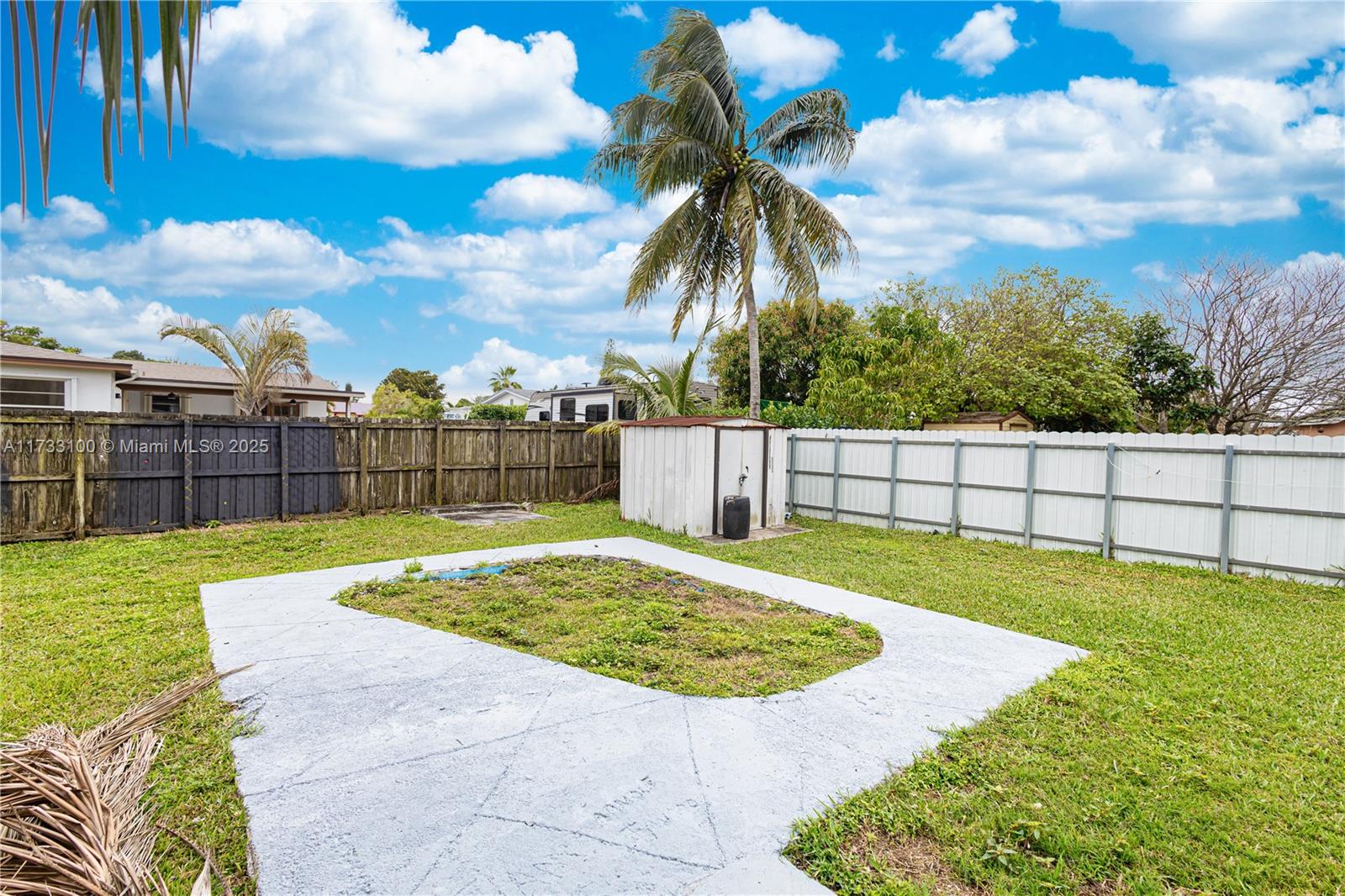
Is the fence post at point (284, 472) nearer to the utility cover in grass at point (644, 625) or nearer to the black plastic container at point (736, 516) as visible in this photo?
the utility cover in grass at point (644, 625)

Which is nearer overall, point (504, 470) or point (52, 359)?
point (504, 470)

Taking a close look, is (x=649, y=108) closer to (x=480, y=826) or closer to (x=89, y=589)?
(x=89, y=589)

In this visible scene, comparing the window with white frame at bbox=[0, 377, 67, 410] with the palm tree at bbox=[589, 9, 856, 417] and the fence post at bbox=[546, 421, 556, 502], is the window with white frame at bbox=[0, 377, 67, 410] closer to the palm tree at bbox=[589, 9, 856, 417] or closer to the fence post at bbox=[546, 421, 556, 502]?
the fence post at bbox=[546, 421, 556, 502]

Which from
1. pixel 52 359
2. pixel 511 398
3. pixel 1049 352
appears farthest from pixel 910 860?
pixel 511 398

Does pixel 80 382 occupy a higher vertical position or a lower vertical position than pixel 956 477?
higher

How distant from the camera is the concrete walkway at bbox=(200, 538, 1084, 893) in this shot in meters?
2.10

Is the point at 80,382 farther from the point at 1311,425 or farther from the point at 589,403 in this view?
the point at 1311,425

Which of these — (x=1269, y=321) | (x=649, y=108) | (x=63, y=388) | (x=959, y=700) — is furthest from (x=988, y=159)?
(x=63, y=388)

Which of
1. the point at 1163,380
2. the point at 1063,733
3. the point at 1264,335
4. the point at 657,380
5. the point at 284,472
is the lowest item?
the point at 1063,733

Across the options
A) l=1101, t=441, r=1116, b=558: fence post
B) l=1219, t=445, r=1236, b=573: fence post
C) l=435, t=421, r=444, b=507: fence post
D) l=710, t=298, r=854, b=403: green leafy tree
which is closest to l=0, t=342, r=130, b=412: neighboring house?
l=435, t=421, r=444, b=507: fence post

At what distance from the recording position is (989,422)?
59.1ft

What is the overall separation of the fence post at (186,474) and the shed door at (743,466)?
7.45 meters

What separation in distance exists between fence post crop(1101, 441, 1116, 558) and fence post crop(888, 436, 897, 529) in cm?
285

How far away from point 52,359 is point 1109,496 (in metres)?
19.0
